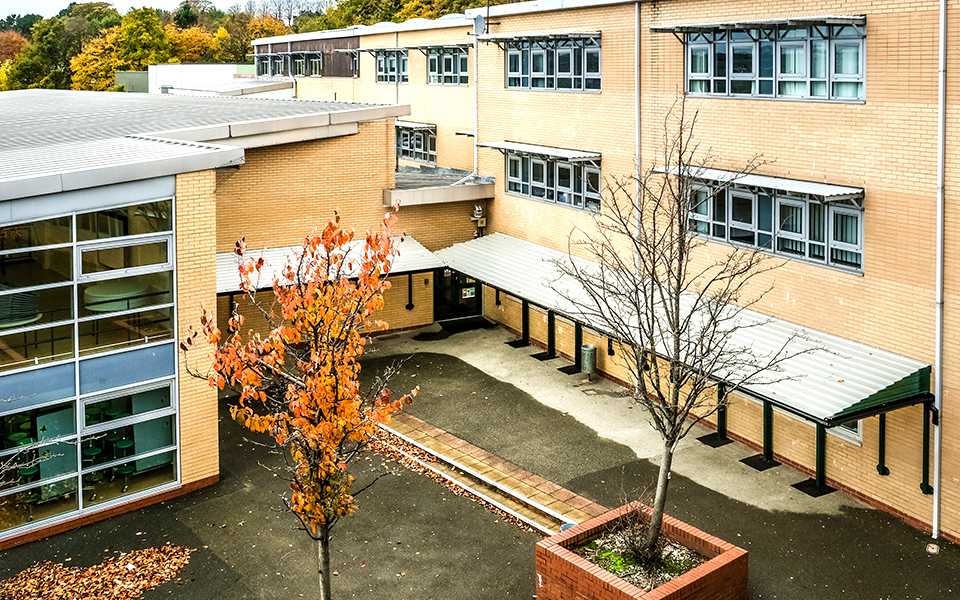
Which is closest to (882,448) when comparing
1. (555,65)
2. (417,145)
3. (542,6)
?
(555,65)

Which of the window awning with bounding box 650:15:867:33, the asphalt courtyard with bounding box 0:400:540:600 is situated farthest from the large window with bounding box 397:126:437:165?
the asphalt courtyard with bounding box 0:400:540:600

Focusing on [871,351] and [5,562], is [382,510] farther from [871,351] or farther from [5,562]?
[871,351]

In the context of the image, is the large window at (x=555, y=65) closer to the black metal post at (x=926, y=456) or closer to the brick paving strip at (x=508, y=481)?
the brick paving strip at (x=508, y=481)

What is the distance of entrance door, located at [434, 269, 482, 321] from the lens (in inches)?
1077

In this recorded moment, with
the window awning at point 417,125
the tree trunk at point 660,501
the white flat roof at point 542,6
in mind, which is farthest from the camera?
the window awning at point 417,125

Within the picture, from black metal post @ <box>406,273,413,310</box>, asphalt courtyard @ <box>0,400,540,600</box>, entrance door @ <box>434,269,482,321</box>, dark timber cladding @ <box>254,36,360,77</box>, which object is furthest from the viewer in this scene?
dark timber cladding @ <box>254,36,360,77</box>

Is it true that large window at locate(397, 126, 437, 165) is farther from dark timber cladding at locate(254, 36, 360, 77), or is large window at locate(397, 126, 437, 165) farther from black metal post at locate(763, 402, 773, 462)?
black metal post at locate(763, 402, 773, 462)

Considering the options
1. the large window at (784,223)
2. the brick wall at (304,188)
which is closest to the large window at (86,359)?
the brick wall at (304,188)

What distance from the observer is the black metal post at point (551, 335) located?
949 inches

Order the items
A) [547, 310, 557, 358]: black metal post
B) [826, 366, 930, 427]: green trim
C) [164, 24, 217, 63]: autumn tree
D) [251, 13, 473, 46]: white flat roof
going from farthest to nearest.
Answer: [164, 24, 217, 63]: autumn tree, [251, 13, 473, 46]: white flat roof, [547, 310, 557, 358]: black metal post, [826, 366, 930, 427]: green trim

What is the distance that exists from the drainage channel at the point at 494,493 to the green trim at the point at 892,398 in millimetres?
4530

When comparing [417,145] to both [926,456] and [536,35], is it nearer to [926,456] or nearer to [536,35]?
[536,35]

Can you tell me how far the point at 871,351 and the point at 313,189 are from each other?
14.2 m

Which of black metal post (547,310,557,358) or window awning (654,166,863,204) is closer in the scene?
window awning (654,166,863,204)
